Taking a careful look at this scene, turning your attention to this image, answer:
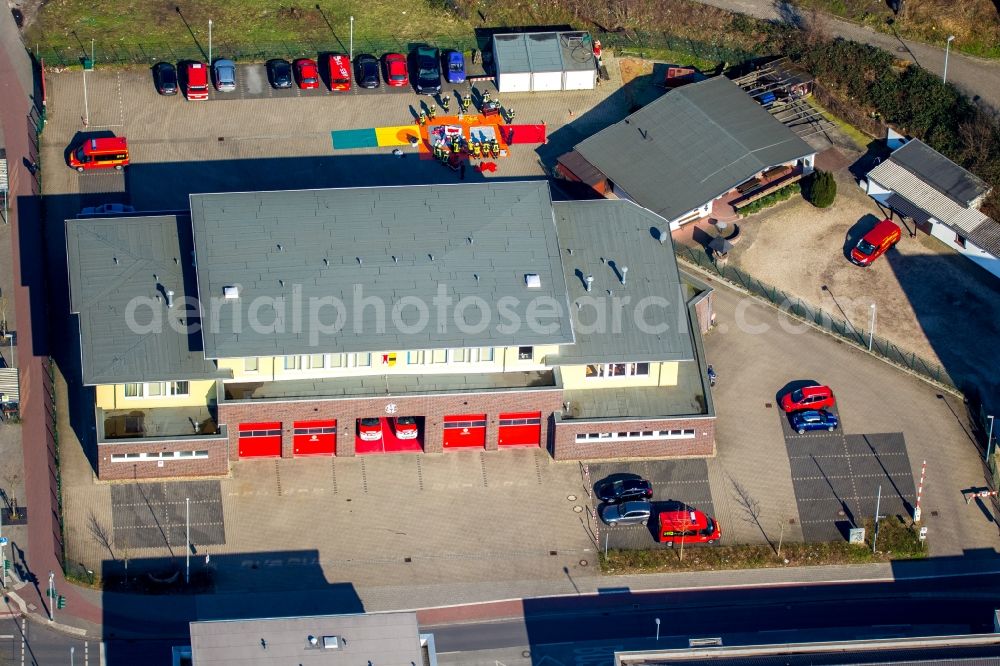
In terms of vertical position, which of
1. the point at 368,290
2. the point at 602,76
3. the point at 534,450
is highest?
the point at 602,76

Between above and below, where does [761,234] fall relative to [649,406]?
above

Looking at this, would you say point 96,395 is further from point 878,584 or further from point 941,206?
point 941,206

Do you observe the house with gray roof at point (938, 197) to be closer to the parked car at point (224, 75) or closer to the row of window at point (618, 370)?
the row of window at point (618, 370)

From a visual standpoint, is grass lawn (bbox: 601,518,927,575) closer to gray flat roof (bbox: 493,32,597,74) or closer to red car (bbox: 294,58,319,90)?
gray flat roof (bbox: 493,32,597,74)

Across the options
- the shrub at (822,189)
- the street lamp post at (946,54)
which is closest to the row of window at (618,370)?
the shrub at (822,189)

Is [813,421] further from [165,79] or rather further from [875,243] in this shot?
[165,79]

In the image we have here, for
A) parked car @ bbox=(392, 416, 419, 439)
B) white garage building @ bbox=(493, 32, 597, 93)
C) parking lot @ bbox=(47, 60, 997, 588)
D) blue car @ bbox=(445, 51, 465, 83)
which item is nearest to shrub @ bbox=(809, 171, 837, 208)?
parking lot @ bbox=(47, 60, 997, 588)

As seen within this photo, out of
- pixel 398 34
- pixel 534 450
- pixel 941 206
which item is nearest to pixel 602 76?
pixel 398 34

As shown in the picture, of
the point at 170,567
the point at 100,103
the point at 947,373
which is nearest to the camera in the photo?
the point at 170,567
